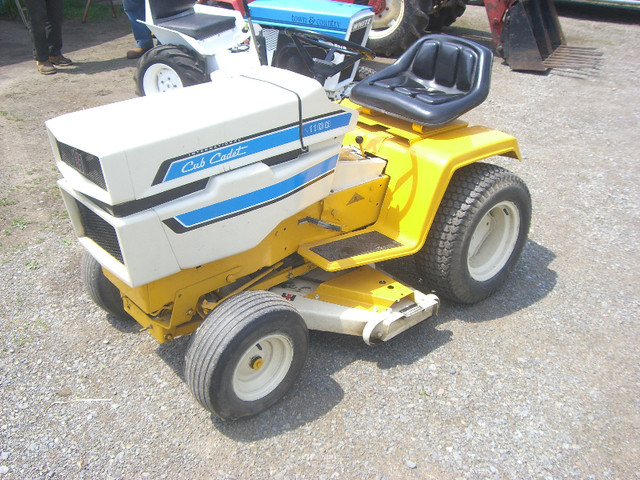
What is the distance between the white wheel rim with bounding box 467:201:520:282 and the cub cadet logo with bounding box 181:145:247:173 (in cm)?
155

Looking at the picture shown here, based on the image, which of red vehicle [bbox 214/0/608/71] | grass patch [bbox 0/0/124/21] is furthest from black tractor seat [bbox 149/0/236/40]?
grass patch [bbox 0/0/124/21]

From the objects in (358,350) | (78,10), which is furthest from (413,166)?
(78,10)

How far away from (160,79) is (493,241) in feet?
11.8

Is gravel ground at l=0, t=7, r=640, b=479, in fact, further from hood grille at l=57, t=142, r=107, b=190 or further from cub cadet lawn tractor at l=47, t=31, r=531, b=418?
hood grille at l=57, t=142, r=107, b=190

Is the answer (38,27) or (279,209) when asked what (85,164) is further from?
(38,27)

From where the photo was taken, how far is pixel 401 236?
9.62ft

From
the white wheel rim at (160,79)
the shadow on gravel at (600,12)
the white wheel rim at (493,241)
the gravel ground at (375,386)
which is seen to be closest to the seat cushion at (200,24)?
the white wheel rim at (160,79)

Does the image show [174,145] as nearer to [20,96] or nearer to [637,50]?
[20,96]

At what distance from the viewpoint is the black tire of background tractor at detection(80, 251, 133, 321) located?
2.82 metres

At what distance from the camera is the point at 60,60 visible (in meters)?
6.89

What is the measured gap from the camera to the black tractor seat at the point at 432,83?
9.63 feet

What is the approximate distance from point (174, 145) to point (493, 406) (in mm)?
1782

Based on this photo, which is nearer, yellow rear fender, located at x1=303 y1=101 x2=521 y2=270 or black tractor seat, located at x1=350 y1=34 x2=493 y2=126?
yellow rear fender, located at x1=303 y1=101 x2=521 y2=270

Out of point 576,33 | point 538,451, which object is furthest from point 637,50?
point 538,451
